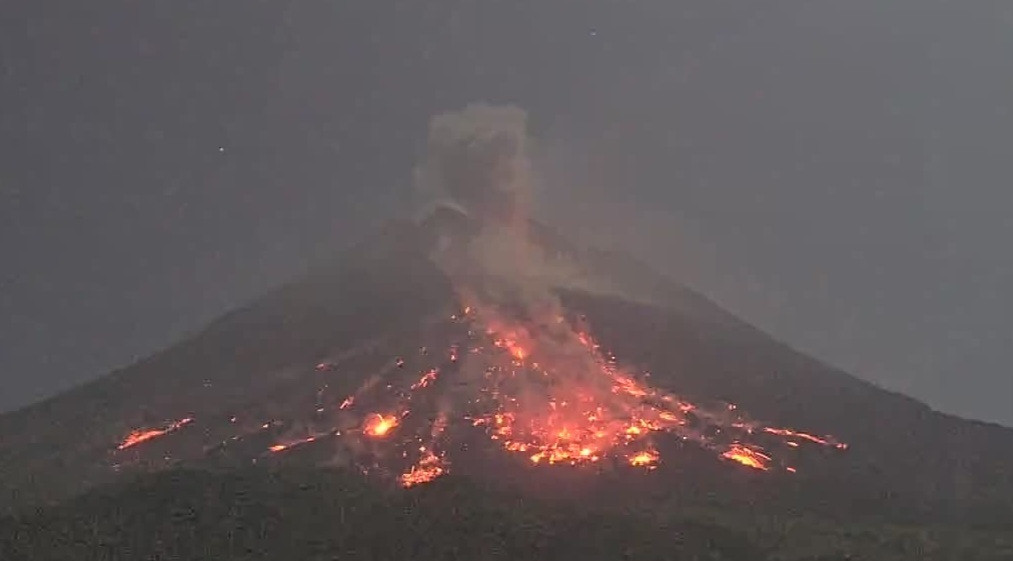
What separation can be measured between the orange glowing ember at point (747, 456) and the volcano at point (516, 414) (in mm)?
207

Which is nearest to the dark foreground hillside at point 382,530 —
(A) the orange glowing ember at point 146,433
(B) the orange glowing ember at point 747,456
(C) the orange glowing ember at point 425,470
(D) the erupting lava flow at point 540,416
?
(C) the orange glowing ember at point 425,470

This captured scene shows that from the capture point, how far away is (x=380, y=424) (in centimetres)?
4734

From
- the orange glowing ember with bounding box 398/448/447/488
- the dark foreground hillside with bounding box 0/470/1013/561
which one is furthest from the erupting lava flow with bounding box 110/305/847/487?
the dark foreground hillside with bounding box 0/470/1013/561

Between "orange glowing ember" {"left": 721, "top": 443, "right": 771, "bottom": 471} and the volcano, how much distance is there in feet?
0.68

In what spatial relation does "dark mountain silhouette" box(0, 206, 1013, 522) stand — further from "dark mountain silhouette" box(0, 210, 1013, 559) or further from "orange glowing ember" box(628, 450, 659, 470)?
"orange glowing ember" box(628, 450, 659, 470)

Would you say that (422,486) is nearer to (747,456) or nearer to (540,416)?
(747,456)

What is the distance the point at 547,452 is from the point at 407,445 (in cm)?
618

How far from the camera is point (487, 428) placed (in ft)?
154

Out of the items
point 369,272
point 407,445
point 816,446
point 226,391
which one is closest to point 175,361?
point 226,391

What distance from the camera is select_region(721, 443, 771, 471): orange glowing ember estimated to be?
42688mm

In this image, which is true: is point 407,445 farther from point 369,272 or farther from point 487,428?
point 369,272

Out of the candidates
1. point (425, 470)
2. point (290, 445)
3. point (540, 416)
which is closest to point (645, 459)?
point (540, 416)

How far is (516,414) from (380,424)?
6.69 m

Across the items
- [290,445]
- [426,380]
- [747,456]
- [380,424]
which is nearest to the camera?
[747,456]
